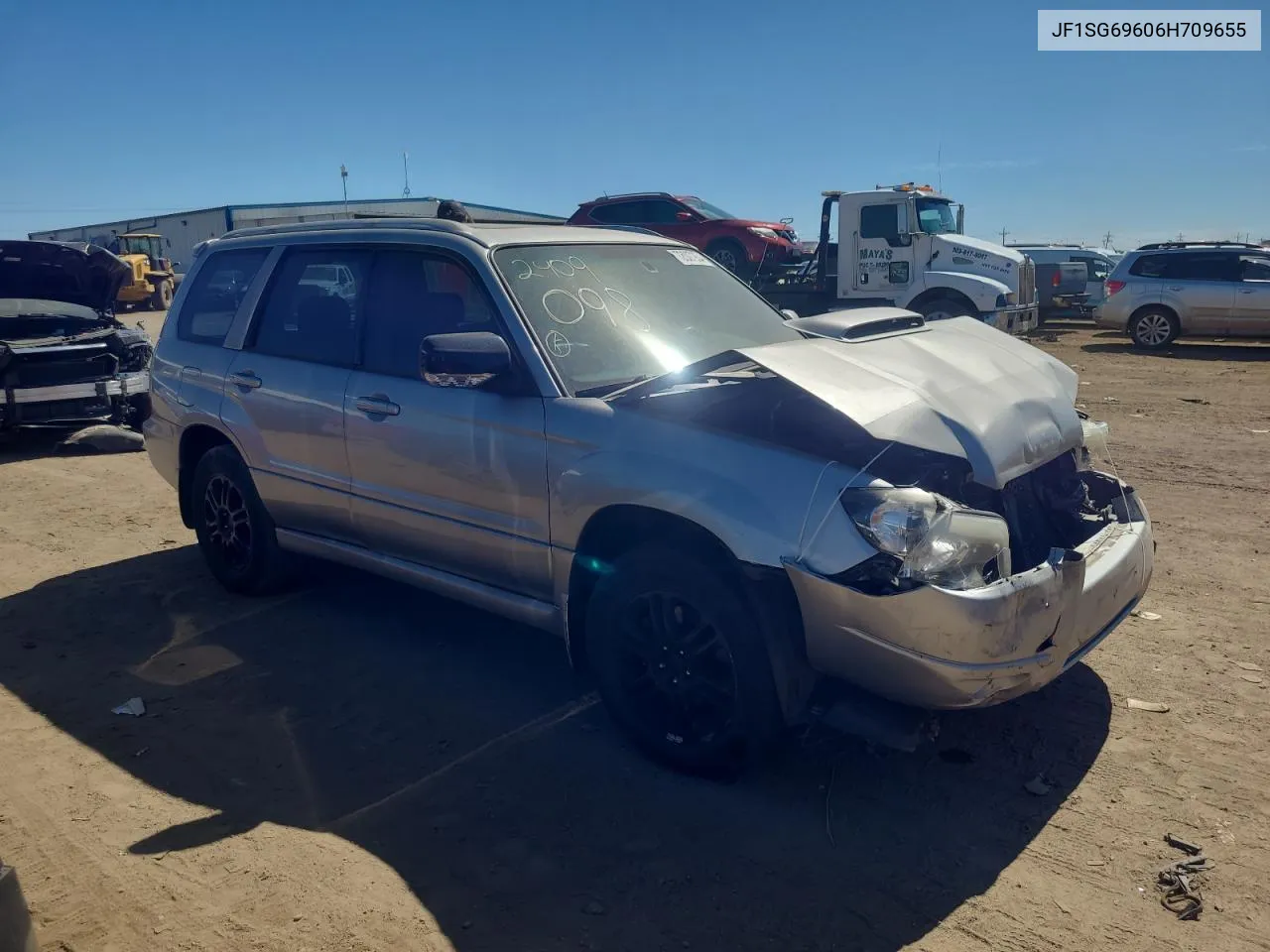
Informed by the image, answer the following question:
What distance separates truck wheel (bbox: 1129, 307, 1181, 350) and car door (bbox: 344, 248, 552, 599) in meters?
15.5

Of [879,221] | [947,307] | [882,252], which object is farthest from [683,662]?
[879,221]

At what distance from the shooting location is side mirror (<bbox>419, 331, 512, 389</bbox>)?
11.5 ft

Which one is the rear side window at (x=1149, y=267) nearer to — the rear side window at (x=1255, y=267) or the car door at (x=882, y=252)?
the rear side window at (x=1255, y=267)

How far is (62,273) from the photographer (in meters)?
9.73

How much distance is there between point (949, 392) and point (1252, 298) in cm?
1513

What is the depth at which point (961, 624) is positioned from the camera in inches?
111

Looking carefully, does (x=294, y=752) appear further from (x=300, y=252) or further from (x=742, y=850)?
(x=300, y=252)

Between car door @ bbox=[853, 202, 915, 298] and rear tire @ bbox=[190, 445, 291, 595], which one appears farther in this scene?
car door @ bbox=[853, 202, 915, 298]

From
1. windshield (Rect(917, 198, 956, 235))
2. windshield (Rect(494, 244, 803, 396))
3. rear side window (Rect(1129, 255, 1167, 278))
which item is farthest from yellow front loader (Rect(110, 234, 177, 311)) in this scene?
windshield (Rect(494, 244, 803, 396))

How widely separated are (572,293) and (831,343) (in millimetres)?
1086

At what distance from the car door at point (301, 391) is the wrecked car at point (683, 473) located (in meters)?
0.02

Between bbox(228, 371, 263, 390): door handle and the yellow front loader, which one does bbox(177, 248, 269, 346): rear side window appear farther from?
the yellow front loader

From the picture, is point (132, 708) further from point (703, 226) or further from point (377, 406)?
point (703, 226)

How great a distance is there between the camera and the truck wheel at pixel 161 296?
99.2ft
